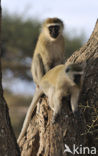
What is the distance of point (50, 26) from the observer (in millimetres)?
7355

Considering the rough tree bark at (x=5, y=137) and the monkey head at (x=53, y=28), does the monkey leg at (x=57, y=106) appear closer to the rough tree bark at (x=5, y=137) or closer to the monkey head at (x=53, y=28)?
the rough tree bark at (x=5, y=137)

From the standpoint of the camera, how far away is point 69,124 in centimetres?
530

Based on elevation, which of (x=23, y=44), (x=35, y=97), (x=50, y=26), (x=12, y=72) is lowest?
(x=12, y=72)

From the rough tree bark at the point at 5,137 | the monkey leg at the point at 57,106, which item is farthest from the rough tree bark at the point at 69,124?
the rough tree bark at the point at 5,137

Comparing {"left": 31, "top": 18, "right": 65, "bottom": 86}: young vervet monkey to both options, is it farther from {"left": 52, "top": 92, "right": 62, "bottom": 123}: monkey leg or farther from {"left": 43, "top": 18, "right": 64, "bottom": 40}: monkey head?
{"left": 52, "top": 92, "right": 62, "bottom": 123}: monkey leg

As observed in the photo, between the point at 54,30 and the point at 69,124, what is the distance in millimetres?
2520

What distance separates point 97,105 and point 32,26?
740 inches

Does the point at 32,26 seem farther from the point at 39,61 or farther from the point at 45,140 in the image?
the point at 45,140

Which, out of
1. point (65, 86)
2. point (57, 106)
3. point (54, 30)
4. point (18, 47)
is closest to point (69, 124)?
point (57, 106)

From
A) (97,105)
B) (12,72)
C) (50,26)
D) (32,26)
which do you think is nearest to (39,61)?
(50,26)

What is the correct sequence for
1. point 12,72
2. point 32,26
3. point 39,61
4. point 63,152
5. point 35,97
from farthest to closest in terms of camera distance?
point 32,26 → point 12,72 → point 39,61 → point 35,97 → point 63,152

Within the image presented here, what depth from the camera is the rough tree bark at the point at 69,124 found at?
530 cm

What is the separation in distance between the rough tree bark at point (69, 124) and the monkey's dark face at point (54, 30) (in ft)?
4.33

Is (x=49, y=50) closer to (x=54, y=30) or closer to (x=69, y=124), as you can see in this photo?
(x=54, y=30)
